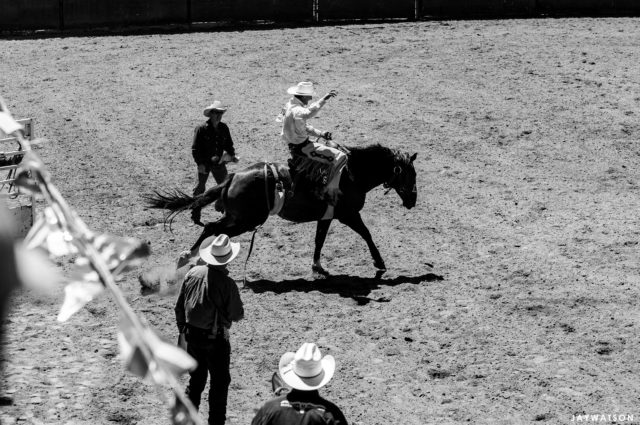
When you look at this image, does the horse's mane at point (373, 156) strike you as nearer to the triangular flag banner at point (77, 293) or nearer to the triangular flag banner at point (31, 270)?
the triangular flag banner at point (77, 293)

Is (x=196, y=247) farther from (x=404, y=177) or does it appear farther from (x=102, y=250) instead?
(x=102, y=250)

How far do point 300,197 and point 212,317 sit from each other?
4682 millimetres

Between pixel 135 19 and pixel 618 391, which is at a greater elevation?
pixel 135 19

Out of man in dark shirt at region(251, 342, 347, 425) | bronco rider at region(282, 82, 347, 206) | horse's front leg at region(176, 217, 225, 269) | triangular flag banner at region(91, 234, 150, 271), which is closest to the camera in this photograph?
triangular flag banner at region(91, 234, 150, 271)

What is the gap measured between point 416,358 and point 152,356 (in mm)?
6985

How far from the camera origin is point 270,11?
24875mm

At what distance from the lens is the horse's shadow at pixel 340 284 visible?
1224 cm

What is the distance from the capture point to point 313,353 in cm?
645

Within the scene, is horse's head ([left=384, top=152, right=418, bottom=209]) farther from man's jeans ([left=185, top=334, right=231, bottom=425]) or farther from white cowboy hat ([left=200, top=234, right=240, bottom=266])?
man's jeans ([left=185, top=334, right=231, bottom=425])

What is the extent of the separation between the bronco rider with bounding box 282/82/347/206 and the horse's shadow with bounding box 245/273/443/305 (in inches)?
37.9

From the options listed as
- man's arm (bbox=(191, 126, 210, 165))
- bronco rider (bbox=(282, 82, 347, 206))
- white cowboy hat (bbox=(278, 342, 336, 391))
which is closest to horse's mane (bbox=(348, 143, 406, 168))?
bronco rider (bbox=(282, 82, 347, 206))

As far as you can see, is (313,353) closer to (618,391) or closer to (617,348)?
(618,391)

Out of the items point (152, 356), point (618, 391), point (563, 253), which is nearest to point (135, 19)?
point (563, 253)

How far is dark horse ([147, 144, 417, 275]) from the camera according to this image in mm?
12305
